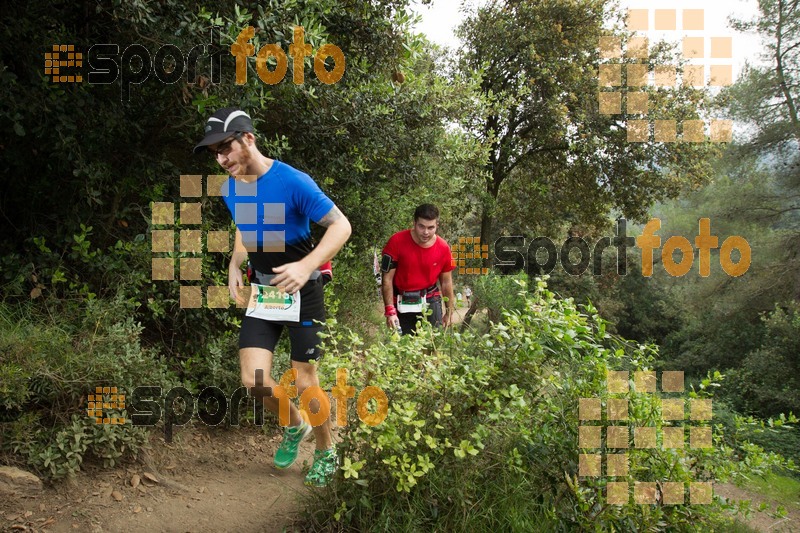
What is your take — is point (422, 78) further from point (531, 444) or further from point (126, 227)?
point (531, 444)

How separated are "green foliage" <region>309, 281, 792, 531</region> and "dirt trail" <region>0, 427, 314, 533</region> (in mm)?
688

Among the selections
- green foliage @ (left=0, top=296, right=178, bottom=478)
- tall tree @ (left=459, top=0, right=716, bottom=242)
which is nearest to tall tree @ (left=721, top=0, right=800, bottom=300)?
tall tree @ (left=459, top=0, right=716, bottom=242)

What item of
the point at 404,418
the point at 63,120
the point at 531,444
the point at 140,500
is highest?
the point at 63,120

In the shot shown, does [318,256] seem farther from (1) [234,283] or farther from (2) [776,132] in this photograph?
(2) [776,132]

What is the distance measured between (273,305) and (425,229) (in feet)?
6.71

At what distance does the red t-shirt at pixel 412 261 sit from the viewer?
527 centimetres

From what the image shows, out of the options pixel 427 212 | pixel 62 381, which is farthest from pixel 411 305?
pixel 62 381

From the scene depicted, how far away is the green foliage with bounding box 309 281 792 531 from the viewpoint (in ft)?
9.00

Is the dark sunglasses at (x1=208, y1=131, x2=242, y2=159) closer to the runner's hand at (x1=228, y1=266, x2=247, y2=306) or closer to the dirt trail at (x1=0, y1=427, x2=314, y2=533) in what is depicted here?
the runner's hand at (x1=228, y1=266, x2=247, y2=306)

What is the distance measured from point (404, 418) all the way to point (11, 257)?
140 inches

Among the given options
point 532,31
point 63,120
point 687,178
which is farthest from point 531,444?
point 687,178

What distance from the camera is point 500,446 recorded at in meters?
3.04

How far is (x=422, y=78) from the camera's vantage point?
643cm

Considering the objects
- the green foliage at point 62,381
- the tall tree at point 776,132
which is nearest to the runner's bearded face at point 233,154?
the green foliage at point 62,381
